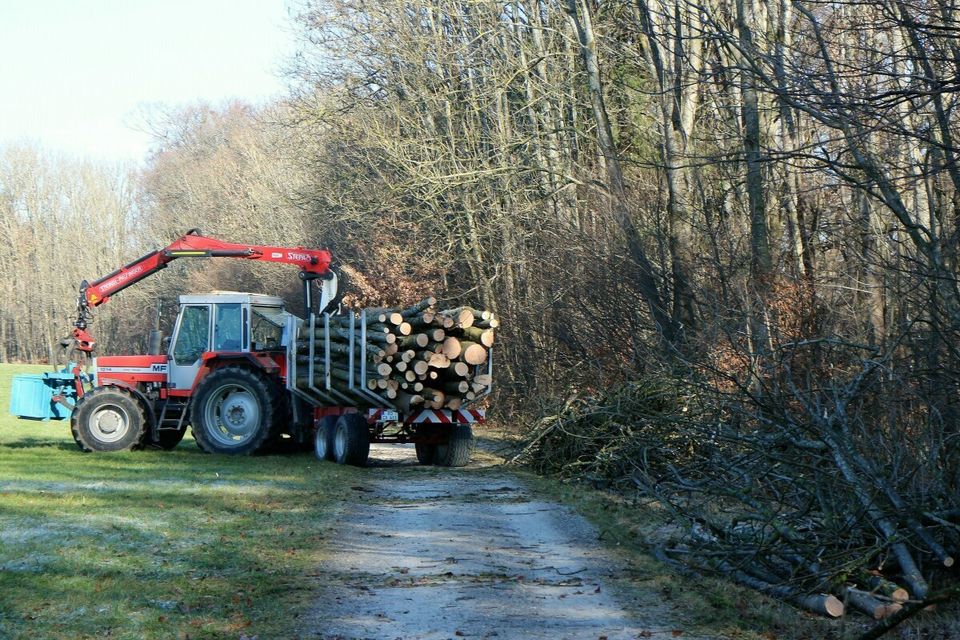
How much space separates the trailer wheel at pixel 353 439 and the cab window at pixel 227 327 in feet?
10.4

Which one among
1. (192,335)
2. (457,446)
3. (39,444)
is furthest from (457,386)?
(39,444)

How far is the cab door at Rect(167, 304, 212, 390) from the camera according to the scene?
19656mm

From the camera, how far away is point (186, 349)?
19.9 meters

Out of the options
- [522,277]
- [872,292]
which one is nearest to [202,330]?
[522,277]

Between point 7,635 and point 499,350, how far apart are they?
21101 mm

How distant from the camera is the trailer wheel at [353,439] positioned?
671 inches

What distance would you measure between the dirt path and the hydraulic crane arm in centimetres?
766

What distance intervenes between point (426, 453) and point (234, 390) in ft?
10.8

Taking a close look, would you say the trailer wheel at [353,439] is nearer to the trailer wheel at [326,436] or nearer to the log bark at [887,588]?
the trailer wheel at [326,436]

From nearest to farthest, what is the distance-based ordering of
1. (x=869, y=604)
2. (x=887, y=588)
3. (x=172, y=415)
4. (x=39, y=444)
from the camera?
(x=869, y=604) < (x=887, y=588) < (x=172, y=415) < (x=39, y=444)

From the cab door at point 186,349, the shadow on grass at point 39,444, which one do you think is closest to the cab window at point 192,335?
the cab door at point 186,349

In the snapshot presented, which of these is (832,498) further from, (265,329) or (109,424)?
(109,424)

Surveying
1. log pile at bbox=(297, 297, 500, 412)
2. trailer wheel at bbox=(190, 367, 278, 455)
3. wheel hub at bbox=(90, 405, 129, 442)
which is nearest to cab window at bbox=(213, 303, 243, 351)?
trailer wheel at bbox=(190, 367, 278, 455)

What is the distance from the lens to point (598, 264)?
19.6 metres
